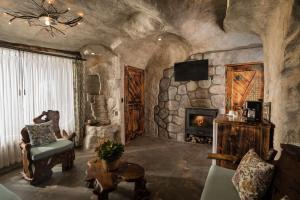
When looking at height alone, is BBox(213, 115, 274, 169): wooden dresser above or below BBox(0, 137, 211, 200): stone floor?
above

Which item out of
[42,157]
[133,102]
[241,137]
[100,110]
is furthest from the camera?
[133,102]

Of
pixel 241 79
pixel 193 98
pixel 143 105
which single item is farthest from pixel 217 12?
pixel 143 105

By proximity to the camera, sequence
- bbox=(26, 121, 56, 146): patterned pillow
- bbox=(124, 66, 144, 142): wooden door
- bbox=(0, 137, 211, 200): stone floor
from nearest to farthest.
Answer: bbox=(0, 137, 211, 200): stone floor, bbox=(26, 121, 56, 146): patterned pillow, bbox=(124, 66, 144, 142): wooden door

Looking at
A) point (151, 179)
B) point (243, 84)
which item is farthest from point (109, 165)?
point (243, 84)

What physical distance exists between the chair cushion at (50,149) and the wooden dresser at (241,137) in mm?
2568

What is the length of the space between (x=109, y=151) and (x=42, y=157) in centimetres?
133

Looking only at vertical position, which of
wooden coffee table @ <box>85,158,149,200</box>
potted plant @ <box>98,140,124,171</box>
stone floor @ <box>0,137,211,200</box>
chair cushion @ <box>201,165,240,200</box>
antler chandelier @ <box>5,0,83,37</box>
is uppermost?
antler chandelier @ <box>5,0,83,37</box>

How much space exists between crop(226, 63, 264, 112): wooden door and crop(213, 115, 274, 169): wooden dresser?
5.65 ft

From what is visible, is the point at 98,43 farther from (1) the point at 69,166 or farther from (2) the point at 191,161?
(2) the point at 191,161

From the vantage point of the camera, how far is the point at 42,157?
2758 mm

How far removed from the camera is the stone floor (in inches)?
94.4

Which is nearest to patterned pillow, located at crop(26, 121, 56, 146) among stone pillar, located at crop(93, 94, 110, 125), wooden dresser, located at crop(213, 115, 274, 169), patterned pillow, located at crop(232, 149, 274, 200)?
stone pillar, located at crop(93, 94, 110, 125)

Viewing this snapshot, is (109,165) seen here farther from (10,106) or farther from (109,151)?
(10,106)

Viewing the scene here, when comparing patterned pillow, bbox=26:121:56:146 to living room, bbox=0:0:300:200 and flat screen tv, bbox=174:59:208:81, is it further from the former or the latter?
flat screen tv, bbox=174:59:208:81
